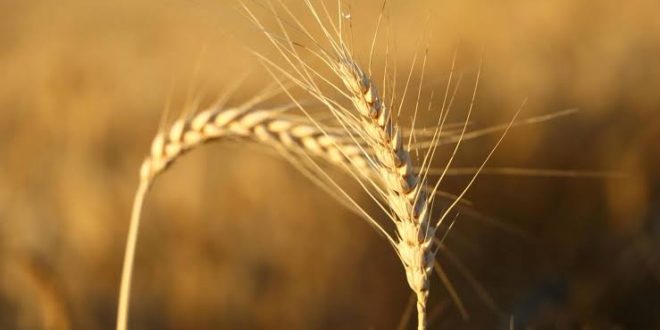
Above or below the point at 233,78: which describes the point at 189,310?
below

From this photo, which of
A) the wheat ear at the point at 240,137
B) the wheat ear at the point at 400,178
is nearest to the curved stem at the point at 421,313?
the wheat ear at the point at 400,178

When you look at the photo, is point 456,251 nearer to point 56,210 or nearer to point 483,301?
point 483,301

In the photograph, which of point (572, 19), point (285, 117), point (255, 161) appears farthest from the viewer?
point (572, 19)

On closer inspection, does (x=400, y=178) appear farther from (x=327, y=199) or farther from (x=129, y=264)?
(x=327, y=199)

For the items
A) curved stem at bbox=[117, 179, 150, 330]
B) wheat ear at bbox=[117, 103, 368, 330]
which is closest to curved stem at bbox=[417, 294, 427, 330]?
wheat ear at bbox=[117, 103, 368, 330]

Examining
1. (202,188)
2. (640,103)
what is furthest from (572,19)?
Result: (202,188)
